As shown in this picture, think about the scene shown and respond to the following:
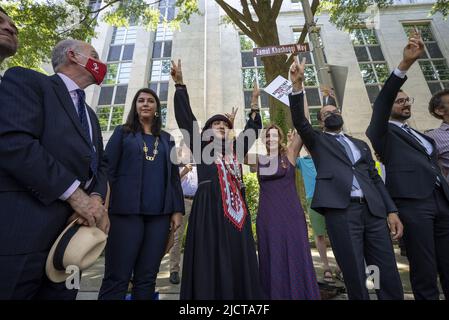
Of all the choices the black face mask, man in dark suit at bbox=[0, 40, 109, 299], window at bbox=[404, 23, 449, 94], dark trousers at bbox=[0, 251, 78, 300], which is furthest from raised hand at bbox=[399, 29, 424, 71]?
window at bbox=[404, 23, 449, 94]

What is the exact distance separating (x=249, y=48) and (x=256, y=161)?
587 inches

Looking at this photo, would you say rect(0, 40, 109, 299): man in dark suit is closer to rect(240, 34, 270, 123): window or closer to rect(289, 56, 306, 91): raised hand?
rect(289, 56, 306, 91): raised hand

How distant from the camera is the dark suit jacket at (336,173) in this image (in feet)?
7.34

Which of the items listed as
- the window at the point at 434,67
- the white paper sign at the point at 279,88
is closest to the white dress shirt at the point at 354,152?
the white paper sign at the point at 279,88

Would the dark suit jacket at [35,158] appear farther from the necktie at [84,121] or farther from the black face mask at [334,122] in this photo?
the black face mask at [334,122]

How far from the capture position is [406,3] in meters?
17.3

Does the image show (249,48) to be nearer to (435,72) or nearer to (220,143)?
(435,72)

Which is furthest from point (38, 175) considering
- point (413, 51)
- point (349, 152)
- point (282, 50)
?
point (282, 50)

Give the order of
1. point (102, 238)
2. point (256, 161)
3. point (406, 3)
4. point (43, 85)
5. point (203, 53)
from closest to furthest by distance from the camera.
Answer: point (102, 238) → point (43, 85) → point (256, 161) → point (203, 53) → point (406, 3)

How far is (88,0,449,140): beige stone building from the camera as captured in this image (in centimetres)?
1431

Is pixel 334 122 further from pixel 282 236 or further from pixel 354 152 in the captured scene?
pixel 282 236

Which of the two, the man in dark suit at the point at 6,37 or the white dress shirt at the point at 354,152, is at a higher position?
the man in dark suit at the point at 6,37

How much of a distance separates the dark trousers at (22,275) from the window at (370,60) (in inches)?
656
